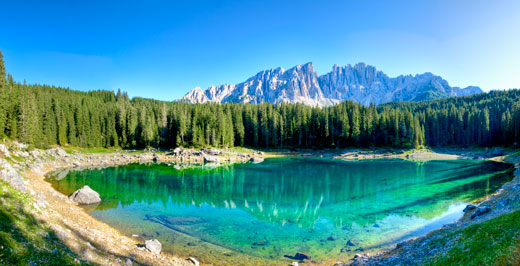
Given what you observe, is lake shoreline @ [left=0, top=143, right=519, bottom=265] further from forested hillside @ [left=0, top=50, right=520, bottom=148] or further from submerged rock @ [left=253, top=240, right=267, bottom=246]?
forested hillside @ [left=0, top=50, right=520, bottom=148]

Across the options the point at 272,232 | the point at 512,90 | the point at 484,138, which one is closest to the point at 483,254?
the point at 272,232

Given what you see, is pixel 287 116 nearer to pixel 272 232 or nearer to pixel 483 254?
pixel 272 232

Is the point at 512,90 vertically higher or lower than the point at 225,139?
higher

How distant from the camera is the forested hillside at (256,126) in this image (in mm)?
87994

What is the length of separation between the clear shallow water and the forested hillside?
166ft

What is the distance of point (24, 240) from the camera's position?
10.4 metres

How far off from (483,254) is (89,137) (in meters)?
105

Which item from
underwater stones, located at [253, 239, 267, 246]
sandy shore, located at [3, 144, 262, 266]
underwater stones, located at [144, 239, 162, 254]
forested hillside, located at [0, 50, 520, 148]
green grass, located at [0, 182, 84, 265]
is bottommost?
underwater stones, located at [253, 239, 267, 246]

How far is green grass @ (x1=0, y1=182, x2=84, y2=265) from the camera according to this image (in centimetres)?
868

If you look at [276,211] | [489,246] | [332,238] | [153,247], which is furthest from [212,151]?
[489,246]

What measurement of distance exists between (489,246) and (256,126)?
321 feet

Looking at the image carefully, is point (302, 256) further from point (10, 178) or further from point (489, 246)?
point (10, 178)

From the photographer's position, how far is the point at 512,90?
16762 cm

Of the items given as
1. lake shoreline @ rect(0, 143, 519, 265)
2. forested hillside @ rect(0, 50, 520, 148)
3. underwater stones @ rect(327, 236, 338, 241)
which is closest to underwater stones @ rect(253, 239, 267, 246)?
underwater stones @ rect(327, 236, 338, 241)
